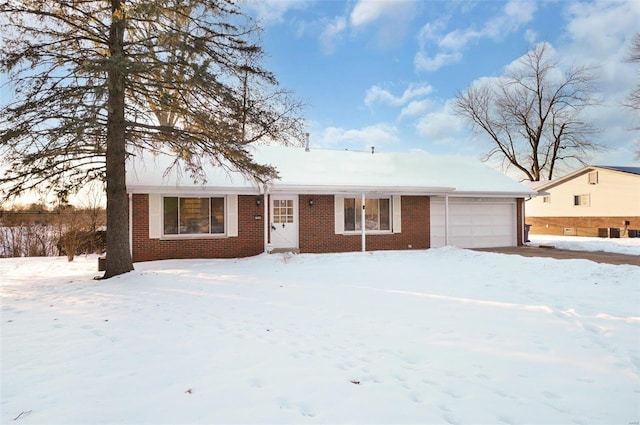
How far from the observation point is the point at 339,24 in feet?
40.1

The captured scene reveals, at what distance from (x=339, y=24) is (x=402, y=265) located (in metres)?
8.34

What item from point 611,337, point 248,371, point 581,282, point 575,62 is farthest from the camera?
point 575,62

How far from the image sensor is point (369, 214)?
532 inches

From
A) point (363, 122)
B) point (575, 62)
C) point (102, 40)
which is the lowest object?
point (102, 40)

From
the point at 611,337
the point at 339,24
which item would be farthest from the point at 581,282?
the point at 339,24

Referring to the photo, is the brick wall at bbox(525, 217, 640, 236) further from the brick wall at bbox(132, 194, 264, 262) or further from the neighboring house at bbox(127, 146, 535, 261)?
the brick wall at bbox(132, 194, 264, 262)

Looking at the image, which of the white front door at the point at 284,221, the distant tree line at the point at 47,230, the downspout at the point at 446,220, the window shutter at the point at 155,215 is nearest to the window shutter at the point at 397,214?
the downspout at the point at 446,220

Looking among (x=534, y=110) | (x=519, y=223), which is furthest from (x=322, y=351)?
(x=534, y=110)

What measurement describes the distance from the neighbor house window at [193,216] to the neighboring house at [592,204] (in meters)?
17.3

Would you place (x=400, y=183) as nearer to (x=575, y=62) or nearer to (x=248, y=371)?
(x=248, y=371)

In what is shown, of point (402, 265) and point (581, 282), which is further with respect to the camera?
point (402, 265)

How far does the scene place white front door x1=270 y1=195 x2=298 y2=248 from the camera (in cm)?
1253

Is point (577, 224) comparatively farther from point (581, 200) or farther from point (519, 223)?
point (519, 223)

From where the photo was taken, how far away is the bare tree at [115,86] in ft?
22.2
